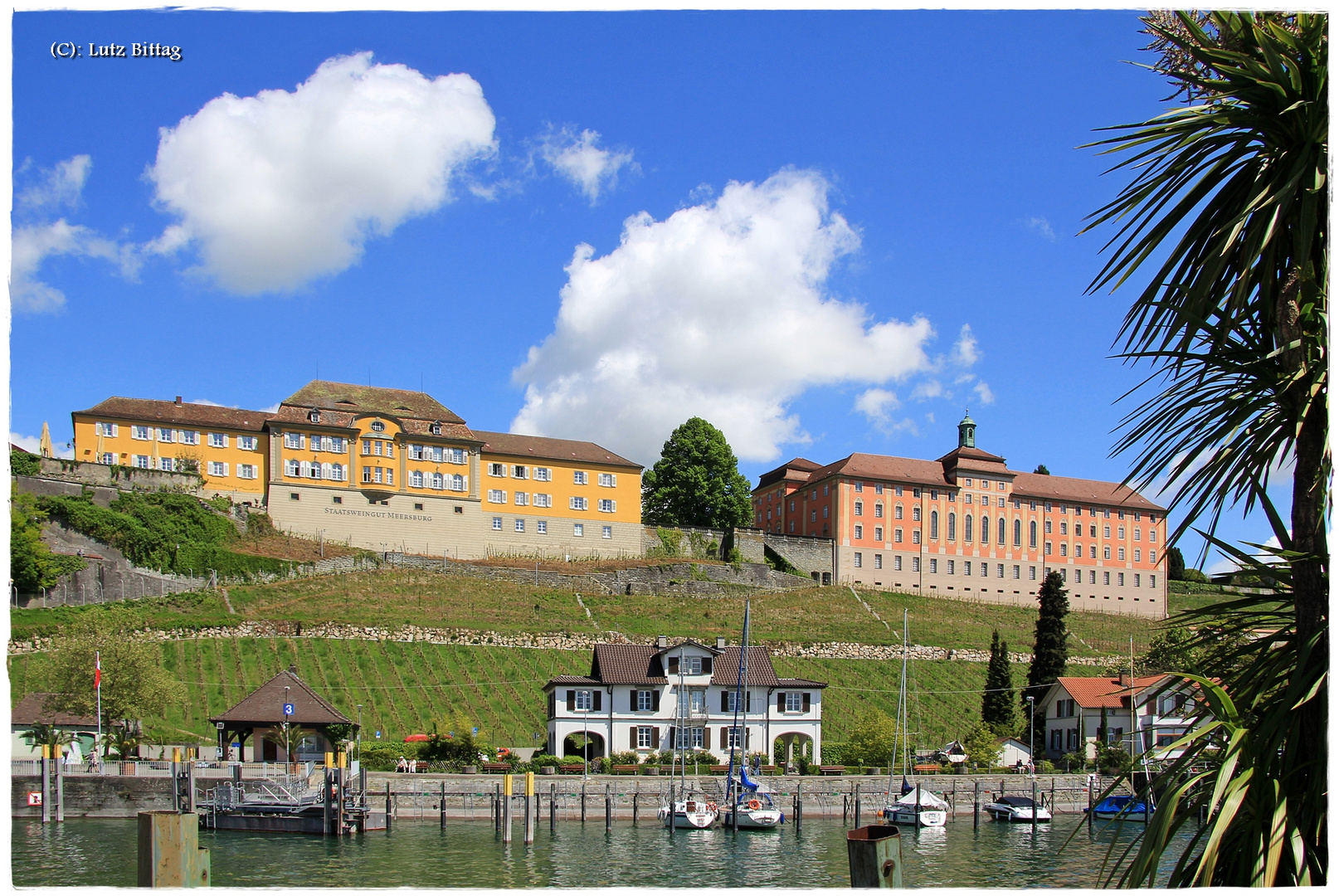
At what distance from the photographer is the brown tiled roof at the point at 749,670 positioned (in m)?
58.2

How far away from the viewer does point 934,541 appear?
108250 mm

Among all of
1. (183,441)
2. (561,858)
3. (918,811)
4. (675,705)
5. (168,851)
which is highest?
(183,441)

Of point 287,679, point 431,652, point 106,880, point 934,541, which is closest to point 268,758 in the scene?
point 287,679

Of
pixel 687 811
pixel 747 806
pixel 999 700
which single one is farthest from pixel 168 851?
pixel 999 700

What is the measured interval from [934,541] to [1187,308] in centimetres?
10506

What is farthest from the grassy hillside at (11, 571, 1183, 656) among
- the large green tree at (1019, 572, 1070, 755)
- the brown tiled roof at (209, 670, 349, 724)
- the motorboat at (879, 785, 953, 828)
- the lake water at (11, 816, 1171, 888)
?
the motorboat at (879, 785, 953, 828)

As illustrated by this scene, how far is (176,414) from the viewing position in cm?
8644

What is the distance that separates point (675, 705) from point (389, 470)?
4168 cm

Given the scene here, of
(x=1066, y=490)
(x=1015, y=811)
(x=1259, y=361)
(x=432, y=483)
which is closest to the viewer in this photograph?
(x=1259, y=361)

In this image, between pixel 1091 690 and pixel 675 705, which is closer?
pixel 675 705

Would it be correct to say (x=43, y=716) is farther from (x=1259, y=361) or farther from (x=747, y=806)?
(x=1259, y=361)

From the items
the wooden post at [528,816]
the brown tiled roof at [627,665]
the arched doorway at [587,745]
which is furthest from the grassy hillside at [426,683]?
the wooden post at [528,816]

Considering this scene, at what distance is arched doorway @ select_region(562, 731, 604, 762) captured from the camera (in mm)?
55750

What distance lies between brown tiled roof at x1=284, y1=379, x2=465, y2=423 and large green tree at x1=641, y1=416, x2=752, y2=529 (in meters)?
19.9
